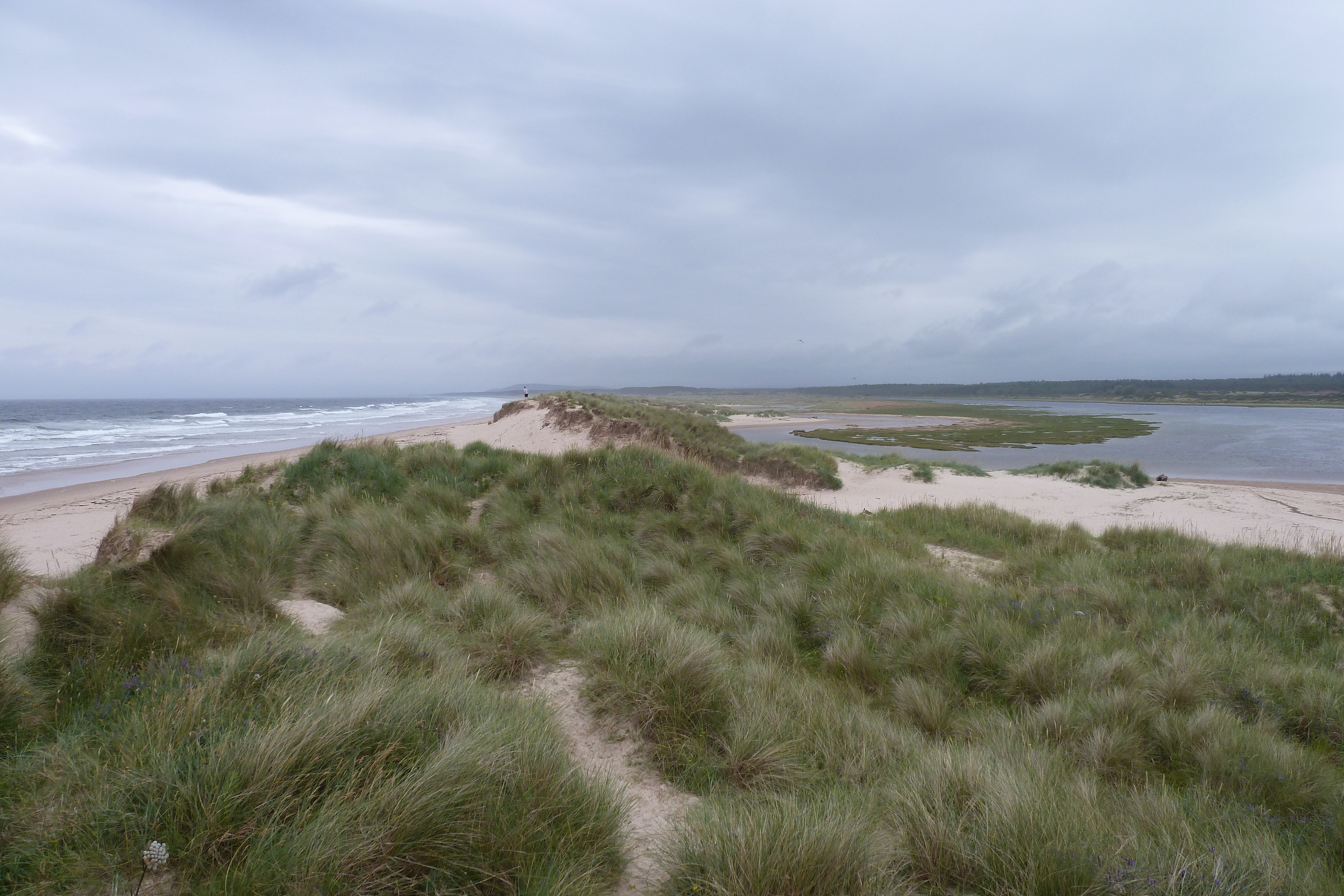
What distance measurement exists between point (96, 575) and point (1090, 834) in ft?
20.0

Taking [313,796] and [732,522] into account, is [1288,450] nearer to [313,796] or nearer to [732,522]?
[732,522]

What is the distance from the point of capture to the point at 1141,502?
16797 mm

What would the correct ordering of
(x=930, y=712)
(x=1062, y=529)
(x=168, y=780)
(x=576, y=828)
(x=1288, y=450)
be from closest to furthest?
(x=168, y=780) → (x=576, y=828) → (x=930, y=712) → (x=1062, y=529) → (x=1288, y=450)

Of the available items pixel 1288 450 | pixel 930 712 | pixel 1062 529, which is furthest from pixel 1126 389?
pixel 930 712

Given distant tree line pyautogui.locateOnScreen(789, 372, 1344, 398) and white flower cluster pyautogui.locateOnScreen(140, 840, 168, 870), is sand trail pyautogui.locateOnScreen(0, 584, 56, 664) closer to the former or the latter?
white flower cluster pyautogui.locateOnScreen(140, 840, 168, 870)

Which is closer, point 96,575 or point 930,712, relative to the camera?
point 930,712

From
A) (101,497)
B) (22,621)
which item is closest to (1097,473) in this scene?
(22,621)

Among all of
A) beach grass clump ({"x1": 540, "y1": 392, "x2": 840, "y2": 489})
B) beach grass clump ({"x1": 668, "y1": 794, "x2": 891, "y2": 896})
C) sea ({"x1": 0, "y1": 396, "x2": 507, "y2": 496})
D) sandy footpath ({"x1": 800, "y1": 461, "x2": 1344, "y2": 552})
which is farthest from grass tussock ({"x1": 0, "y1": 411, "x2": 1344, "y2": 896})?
beach grass clump ({"x1": 540, "y1": 392, "x2": 840, "y2": 489})

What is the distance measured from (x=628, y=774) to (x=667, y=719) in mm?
383

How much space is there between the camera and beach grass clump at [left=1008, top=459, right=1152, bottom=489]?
20.0 meters

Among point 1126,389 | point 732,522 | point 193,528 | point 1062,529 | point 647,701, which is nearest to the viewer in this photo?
point 647,701

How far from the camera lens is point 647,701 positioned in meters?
3.21

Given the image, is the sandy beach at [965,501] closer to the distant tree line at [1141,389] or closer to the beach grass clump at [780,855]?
the beach grass clump at [780,855]

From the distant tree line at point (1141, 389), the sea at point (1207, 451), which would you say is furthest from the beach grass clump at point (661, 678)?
the distant tree line at point (1141, 389)
